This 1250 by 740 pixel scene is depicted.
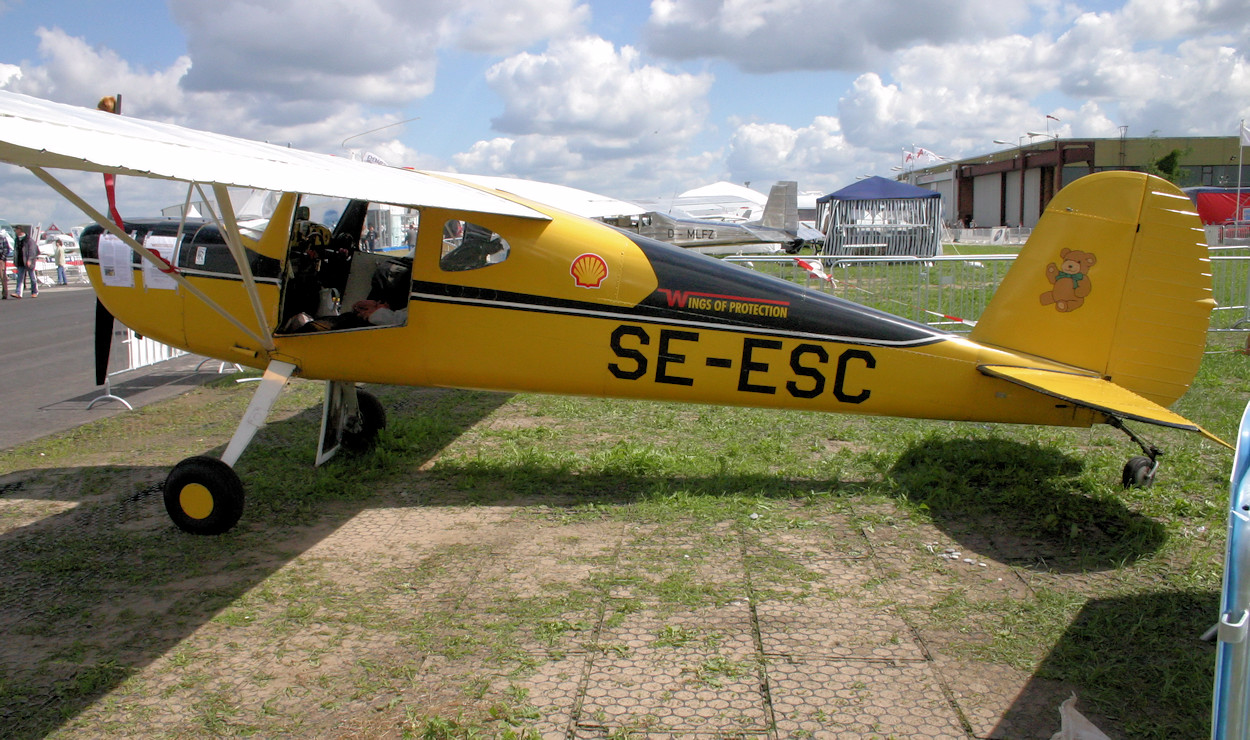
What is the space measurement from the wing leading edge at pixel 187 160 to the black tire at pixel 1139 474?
4.32 meters

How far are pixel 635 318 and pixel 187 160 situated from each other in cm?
277

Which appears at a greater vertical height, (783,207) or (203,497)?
(783,207)

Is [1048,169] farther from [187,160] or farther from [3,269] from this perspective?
[187,160]

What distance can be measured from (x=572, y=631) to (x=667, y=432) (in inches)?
145

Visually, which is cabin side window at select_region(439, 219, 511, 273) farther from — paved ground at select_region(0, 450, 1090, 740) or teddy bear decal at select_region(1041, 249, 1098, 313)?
teddy bear decal at select_region(1041, 249, 1098, 313)

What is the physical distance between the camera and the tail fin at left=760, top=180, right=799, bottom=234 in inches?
1161

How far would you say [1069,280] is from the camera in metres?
5.27

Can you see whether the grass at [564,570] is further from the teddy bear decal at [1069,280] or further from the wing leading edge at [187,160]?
the wing leading edge at [187,160]

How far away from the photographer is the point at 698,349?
5453 millimetres

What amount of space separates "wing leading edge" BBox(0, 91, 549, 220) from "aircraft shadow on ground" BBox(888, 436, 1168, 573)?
3349 mm

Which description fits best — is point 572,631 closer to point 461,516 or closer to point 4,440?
point 461,516

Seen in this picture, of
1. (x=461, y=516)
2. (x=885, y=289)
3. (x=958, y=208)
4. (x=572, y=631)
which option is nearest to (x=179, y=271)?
(x=461, y=516)

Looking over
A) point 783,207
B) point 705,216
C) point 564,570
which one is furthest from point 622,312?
point 705,216

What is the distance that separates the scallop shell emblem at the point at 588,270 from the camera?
18.0 feet
